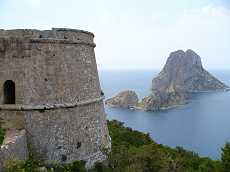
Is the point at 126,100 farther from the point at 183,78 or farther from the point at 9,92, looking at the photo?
the point at 9,92

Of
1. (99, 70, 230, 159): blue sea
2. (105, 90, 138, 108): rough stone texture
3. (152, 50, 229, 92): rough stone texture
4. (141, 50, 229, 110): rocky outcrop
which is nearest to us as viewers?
(99, 70, 230, 159): blue sea

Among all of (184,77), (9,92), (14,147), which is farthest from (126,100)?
(14,147)

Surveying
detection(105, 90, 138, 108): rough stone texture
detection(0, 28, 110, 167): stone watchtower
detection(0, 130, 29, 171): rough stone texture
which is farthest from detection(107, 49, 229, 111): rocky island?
detection(0, 130, 29, 171): rough stone texture

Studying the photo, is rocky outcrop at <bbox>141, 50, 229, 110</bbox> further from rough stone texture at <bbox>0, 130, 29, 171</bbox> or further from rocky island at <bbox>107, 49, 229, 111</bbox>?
rough stone texture at <bbox>0, 130, 29, 171</bbox>

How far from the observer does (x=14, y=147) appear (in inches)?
443

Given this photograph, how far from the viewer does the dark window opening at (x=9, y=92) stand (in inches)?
542

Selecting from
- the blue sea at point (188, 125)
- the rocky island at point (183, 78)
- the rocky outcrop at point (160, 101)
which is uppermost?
the rocky island at point (183, 78)

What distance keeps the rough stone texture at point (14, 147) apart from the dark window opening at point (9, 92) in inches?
67.7

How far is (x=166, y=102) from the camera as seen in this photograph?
420ft

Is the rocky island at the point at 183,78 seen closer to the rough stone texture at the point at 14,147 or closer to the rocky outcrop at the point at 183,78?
the rocky outcrop at the point at 183,78

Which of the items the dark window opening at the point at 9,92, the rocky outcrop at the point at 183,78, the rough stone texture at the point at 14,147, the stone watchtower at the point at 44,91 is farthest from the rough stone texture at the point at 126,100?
the rough stone texture at the point at 14,147

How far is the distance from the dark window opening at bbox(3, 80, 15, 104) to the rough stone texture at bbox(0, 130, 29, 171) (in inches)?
67.7

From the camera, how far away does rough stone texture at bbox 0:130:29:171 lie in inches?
408

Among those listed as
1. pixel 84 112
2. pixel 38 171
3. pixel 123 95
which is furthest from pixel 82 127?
pixel 123 95
